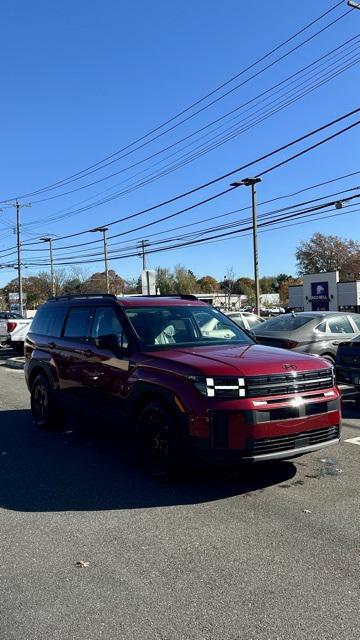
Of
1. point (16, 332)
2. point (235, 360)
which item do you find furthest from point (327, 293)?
point (235, 360)

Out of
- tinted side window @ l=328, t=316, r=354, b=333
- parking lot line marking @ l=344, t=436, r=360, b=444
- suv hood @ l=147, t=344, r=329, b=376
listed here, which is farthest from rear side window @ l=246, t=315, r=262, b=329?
suv hood @ l=147, t=344, r=329, b=376

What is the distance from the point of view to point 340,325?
40.8 ft

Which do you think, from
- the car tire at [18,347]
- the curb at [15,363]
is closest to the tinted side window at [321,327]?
the curb at [15,363]

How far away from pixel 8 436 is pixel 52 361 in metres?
1.17

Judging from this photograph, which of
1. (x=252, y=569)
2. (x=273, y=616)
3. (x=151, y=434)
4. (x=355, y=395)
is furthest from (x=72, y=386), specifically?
(x=355, y=395)

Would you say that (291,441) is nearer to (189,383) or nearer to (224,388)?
(224,388)

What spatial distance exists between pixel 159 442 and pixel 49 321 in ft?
11.4

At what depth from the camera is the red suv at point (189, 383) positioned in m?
5.02

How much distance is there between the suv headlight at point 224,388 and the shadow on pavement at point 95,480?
36.8 inches

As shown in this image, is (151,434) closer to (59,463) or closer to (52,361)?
(59,463)

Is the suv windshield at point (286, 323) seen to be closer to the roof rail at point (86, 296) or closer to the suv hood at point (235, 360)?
the roof rail at point (86, 296)

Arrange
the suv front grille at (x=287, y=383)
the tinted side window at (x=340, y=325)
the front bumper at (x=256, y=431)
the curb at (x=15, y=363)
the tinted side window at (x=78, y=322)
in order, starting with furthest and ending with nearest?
1. the curb at (x=15, y=363)
2. the tinted side window at (x=340, y=325)
3. the tinted side window at (x=78, y=322)
4. the suv front grille at (x=287, y=383)
5. the front bumper at (x=256, y=431)

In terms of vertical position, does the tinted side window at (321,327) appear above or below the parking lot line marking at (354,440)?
above

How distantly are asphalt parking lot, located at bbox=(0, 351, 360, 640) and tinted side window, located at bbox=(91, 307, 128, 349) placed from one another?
4.59 ft
